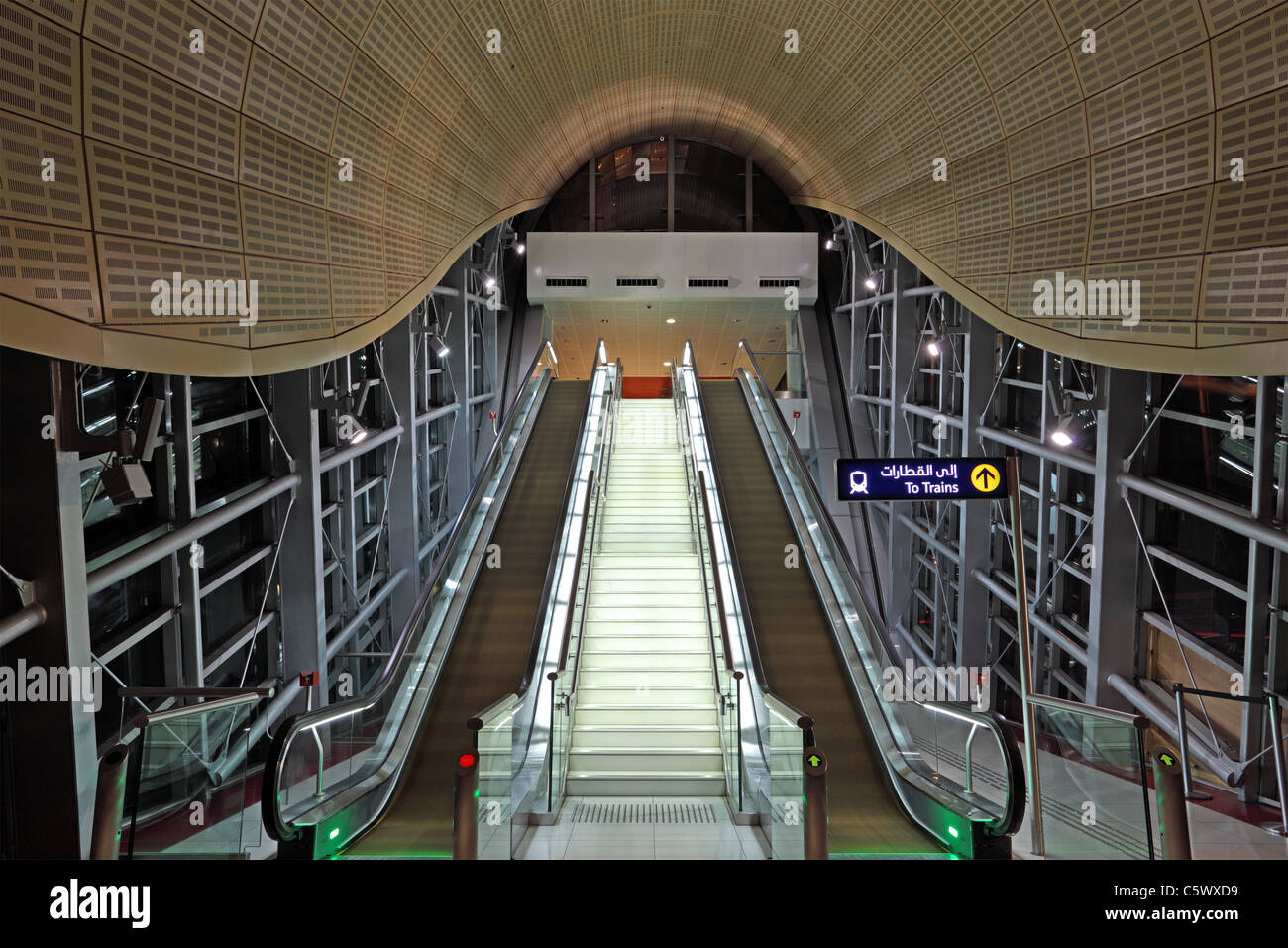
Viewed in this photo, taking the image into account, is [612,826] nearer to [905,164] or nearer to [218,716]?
A: [218,716]

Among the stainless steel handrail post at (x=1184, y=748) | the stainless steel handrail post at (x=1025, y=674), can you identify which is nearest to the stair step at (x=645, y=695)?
the stainless steel handrail post at (x=1025, y=674)

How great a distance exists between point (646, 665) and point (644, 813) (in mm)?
1937

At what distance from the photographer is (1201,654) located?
7.29 m

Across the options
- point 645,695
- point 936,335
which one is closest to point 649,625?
point 645,695

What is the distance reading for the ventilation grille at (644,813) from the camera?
5.96 metres

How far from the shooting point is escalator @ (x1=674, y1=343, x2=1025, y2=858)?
4.79 meters

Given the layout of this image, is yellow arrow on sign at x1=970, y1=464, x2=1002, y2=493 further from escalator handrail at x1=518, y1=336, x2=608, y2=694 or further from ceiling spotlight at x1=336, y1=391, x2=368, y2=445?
ceiling spotlight at x1=336, y1=391, x2=368, y2=445

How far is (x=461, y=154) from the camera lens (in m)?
10.9

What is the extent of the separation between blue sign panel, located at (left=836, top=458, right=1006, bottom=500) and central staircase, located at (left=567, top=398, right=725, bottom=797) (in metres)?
2.88

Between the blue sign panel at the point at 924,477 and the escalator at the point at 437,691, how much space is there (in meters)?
2.79

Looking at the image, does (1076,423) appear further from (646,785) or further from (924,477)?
(646,785)

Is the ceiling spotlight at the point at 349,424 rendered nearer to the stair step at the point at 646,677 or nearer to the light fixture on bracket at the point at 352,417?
the light fixture on bracket at the point at 352,417

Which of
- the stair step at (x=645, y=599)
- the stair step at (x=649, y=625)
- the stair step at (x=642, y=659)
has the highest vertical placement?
the stair step at (x=645, y=599)

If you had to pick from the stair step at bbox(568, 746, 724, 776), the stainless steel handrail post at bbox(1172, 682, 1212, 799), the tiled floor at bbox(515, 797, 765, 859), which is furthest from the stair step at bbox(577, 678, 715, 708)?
the stainless steel handrail post at bbox(1172, 682, 1212, 799)
